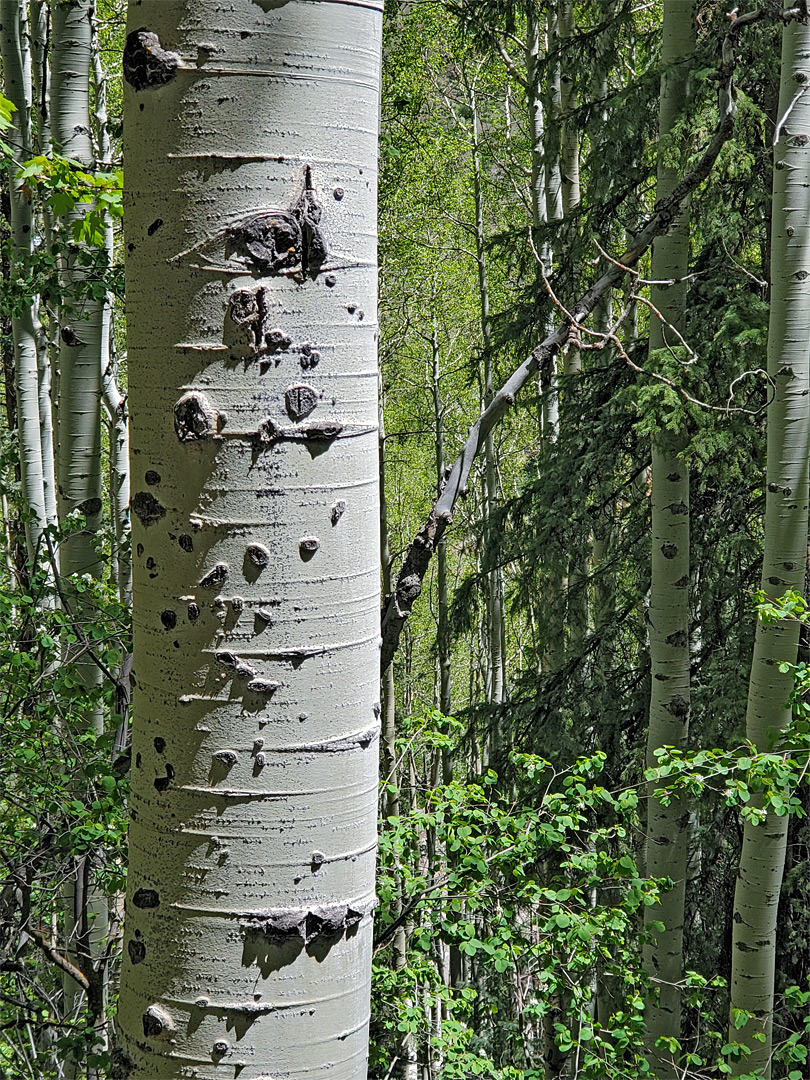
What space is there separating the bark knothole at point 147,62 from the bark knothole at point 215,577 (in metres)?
0.44

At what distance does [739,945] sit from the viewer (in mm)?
3793

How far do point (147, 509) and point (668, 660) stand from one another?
395 cm

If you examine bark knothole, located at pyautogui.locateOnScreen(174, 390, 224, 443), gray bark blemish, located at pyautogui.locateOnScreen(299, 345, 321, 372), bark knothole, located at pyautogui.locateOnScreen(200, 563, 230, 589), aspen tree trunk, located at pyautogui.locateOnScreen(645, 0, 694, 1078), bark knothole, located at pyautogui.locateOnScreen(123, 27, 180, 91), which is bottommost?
aspen tree trunk, located at pyautogui.locateOnScreen(645, 0, 694, 1078)

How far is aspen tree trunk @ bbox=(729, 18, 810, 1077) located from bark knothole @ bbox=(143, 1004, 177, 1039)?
10.1 ft

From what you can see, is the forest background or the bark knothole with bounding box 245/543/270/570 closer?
the bark knothole with bounding box 245/543/270/570

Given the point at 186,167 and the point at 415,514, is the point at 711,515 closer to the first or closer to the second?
the point at 186,167

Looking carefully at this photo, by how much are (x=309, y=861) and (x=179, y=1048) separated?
20 centimetres

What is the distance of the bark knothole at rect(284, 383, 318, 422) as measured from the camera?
2.66 ft

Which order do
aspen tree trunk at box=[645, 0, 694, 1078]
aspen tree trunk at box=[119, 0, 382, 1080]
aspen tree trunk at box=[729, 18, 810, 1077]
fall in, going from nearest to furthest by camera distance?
aspen tree trunk at box=[119, 0, 382, 1080] < aspen tree trunk at box=[729, 18, 810, 1077] < aspen tree trunk at box=[645, 0, 694, 1078]

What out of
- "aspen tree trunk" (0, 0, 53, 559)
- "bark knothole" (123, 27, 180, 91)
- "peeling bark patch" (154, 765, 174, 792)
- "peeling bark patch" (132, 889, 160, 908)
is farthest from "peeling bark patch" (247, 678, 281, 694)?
"aspen tree trunk" (0, 0, 53, 559)

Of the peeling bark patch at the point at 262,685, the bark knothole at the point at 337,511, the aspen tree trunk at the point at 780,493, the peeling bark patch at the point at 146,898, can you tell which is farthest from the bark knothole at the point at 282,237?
the aspen tree trunk at the point at 780,493

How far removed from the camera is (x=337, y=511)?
0.85 metres

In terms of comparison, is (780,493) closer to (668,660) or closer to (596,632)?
(668,660)

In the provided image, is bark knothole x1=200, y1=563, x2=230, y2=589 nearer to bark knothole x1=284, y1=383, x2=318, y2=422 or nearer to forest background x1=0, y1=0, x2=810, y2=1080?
bark knothole x1=284, y1=383, x2=318, y2=422
